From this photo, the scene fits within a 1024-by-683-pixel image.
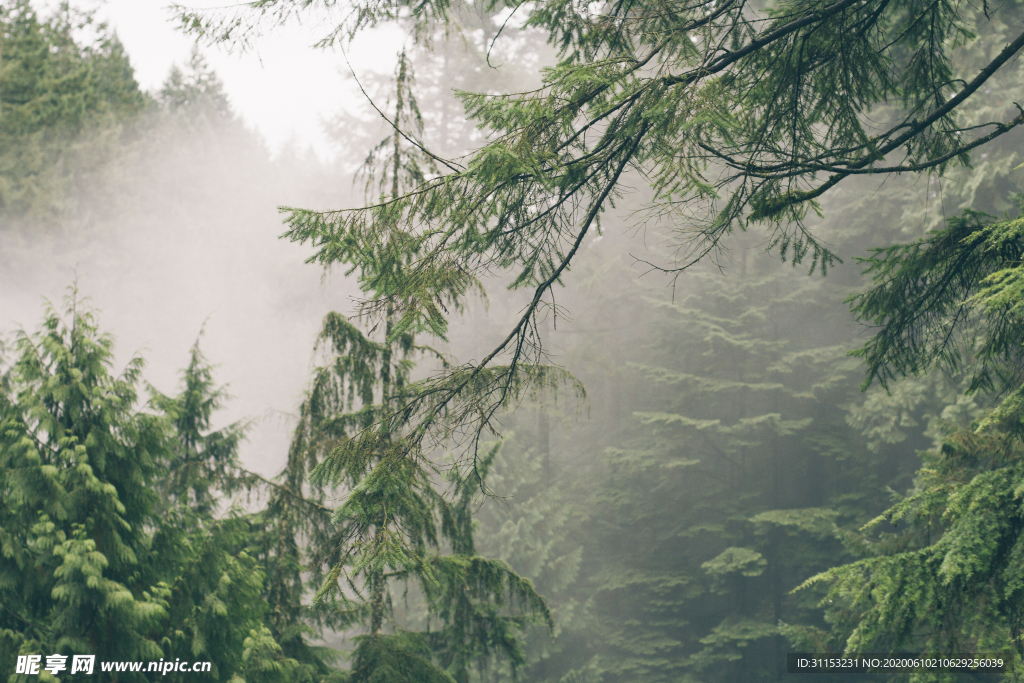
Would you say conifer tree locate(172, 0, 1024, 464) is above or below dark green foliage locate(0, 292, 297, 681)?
above

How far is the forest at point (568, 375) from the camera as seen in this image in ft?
8.77

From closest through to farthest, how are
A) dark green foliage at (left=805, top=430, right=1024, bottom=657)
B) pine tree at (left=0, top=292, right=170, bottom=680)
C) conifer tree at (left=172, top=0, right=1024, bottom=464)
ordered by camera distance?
conifer tree at (left=172, top=0, right=1024, bottom=464)
dark green foliage at (left=805, top=430, right=1024, bottom=657)
pine tree at (left=0, top=292, right=170, bottom=680)

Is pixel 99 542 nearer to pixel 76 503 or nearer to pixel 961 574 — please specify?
pixel 76 503

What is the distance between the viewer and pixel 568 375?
490 centimetres

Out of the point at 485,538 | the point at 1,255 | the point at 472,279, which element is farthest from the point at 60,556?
→ the point at 1,255

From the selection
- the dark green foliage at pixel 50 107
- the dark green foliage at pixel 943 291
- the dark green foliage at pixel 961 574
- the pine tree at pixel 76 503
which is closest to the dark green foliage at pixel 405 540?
the pine tree at pixel 76 503

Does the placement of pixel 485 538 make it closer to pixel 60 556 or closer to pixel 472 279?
pixel 60 556

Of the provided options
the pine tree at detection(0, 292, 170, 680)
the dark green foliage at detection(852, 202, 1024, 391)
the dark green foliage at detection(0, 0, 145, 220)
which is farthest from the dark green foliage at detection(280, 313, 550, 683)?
the dark green foliage at detection(0, 0, 145, 220)

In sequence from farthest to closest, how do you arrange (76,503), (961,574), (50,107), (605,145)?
(50,107), (76,503), (961,574), (605,145)

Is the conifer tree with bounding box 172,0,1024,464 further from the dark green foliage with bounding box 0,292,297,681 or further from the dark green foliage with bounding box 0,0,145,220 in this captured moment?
the dark green foliage with bounding box 0,0,145,220

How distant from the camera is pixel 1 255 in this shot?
59.0ft

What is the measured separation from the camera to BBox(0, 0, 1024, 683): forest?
267cm

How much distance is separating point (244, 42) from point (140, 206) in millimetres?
26582

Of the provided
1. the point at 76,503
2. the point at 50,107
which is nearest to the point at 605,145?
the point at 76,503
